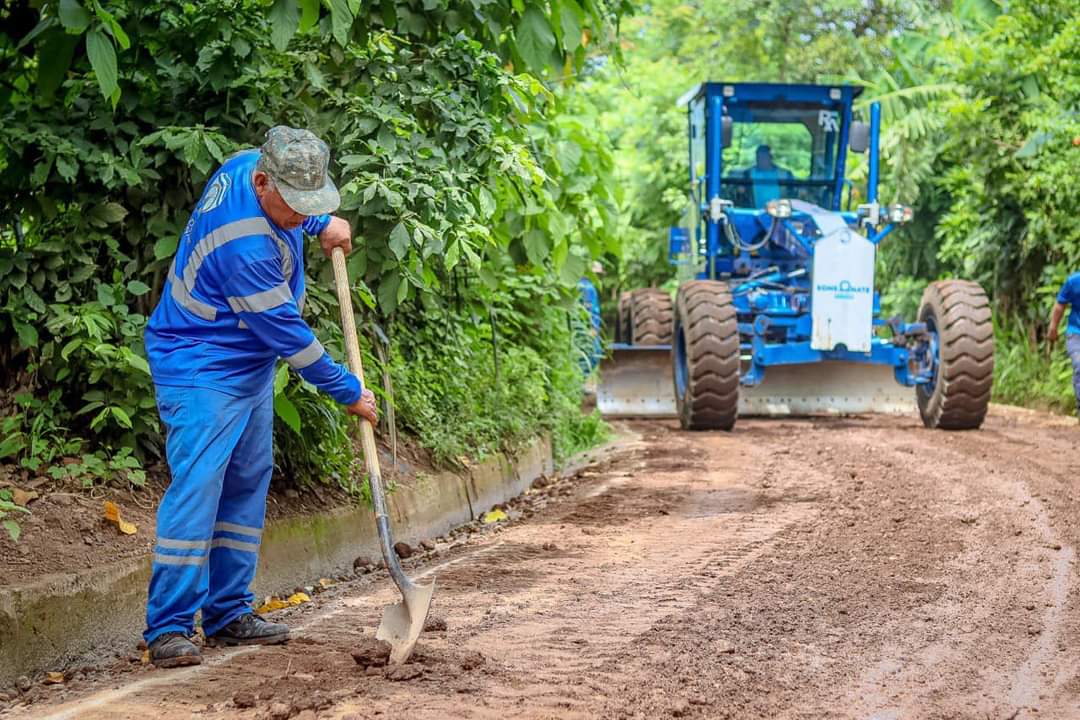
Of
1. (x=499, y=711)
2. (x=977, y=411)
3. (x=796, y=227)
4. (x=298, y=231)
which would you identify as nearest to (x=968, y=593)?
(x=499, y=711)

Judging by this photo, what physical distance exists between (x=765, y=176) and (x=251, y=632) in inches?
399

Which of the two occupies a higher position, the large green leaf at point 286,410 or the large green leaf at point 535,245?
the large green leaf at point 535,245

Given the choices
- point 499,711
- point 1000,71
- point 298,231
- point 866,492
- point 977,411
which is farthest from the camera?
point 1000,71

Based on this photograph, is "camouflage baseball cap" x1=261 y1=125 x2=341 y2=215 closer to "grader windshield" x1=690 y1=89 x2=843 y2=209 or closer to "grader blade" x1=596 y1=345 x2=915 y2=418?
"grader blade" x1=596 y1=345 x2=915 y2=418

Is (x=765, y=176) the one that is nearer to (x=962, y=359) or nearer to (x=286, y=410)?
(x=962, y=359)

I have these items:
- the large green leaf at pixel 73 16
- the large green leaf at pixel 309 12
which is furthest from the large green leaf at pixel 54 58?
the large green leaf at pixel 309 12

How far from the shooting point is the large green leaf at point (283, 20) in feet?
17.9

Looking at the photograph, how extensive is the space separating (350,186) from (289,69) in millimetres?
1009

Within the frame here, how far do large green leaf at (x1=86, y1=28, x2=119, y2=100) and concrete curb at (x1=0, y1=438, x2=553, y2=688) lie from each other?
181 centimetres

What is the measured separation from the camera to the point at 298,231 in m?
5.21

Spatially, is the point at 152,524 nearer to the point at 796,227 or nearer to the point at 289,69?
the point at 289,69

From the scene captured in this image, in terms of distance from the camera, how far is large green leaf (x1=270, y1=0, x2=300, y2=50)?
547cm

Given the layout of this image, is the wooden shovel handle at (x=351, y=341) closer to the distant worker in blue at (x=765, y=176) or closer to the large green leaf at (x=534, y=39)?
the large green leaf at (x=534, y=39)

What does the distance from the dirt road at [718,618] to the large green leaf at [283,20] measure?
2.35 m
